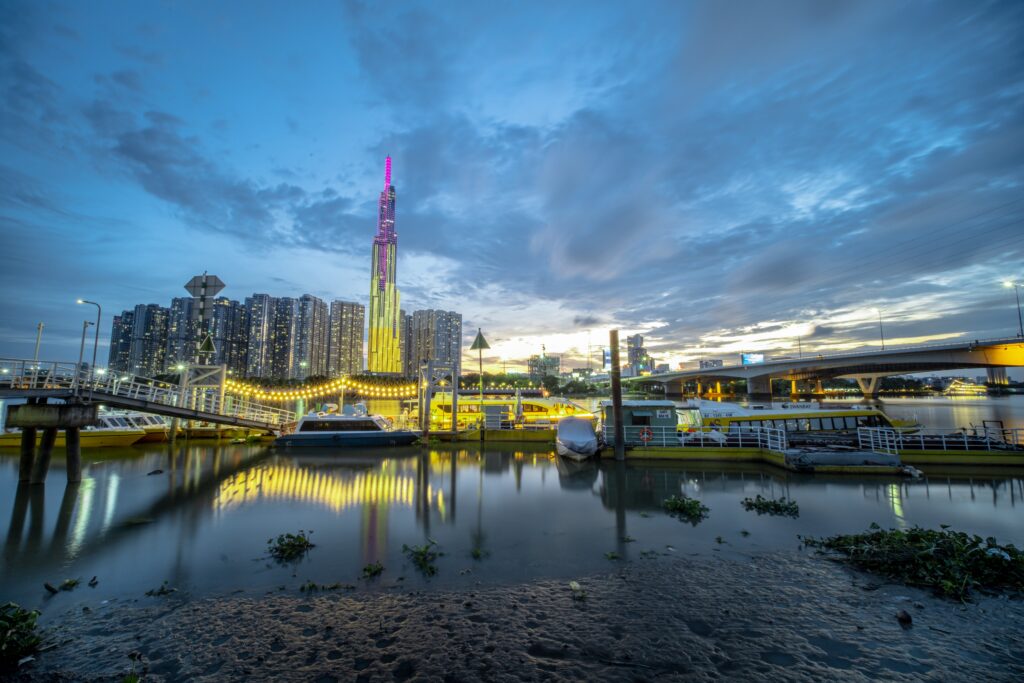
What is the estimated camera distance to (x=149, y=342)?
15425 cm

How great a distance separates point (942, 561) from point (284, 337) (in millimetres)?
214606

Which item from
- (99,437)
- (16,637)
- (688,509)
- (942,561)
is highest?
(99,437)

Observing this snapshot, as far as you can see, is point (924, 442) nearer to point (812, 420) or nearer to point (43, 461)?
point (812, 420)

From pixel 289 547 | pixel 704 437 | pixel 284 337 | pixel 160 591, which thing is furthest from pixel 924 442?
pixel 284 337

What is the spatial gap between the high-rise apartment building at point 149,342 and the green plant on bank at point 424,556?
186476 millimetres


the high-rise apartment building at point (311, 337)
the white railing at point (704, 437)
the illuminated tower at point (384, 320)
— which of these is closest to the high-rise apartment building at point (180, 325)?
the high-rise apartment building at point (311, 337)

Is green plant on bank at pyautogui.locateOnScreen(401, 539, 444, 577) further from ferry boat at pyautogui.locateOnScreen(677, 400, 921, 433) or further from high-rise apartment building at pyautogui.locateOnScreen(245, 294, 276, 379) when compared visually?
high-rise apartment building at pyautogui.locateOnScreen(245, 294, 276, 379)

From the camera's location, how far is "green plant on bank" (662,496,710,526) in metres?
13.9

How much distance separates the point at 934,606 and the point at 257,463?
28.6 meters

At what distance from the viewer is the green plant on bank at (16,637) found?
20.5 ft

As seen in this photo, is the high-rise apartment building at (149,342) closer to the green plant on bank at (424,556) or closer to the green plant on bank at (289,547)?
the green plant on bank at (289,547)

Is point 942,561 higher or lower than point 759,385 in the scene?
lower

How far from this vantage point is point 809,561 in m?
10.0

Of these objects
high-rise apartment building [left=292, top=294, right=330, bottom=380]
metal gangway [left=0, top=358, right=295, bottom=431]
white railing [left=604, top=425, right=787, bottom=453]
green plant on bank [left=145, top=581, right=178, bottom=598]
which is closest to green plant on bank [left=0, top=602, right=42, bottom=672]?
green plant on bank [left=145, top=581, right=178, bottom=598]
